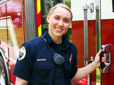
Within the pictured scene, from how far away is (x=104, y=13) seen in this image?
1.55m

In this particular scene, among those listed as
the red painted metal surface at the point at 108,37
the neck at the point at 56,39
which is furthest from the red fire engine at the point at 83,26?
the neck at the point at 56,39

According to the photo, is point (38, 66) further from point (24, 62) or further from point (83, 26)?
point (83, 26)

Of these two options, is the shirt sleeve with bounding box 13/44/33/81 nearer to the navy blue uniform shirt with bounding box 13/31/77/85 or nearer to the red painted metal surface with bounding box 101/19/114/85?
the navy blue uniform shirt with bounding box 13/31/77/85

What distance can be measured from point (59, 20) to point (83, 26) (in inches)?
18.5

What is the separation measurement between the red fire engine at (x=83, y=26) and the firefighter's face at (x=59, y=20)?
371mm

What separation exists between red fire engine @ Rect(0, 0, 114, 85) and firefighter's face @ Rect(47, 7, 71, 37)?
1.22ft

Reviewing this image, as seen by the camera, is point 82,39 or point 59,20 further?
point 82,39

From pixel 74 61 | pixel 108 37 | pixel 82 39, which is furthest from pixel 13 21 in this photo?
pixel 108 37

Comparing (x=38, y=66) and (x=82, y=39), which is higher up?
(x=82, y=39)

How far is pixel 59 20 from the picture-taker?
1394mm

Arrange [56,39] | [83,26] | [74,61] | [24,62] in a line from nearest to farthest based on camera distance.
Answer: [24,62]
[56,39]
[74,61]
[83,26]

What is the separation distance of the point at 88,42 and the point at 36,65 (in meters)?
0.63

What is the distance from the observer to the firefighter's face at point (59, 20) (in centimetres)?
137

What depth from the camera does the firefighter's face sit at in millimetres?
1373
